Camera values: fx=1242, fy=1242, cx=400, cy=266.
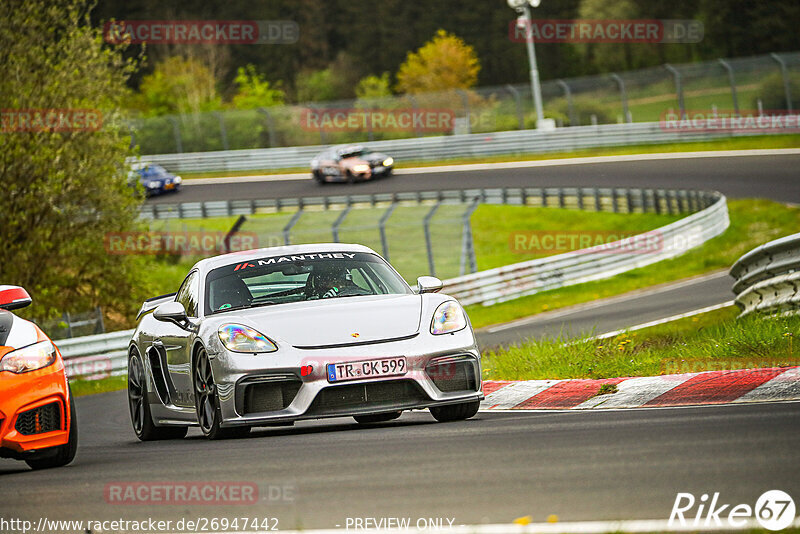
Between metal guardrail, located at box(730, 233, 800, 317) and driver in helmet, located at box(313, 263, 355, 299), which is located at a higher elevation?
driver in helmet, located at box(313, 263, 355, 299)

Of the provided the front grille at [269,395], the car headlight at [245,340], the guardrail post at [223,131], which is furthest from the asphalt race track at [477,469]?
the guardrail post at [223,131]

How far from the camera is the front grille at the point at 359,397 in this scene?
769 cm

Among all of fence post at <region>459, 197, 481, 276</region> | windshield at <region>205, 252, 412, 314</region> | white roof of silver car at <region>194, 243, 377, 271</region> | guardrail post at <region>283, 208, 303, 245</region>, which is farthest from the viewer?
fence post at <region>459, 197, 481, 276</region>

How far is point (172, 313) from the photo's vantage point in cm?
860

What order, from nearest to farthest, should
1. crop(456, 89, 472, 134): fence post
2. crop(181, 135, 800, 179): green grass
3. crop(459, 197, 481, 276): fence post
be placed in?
1. crop(459, 197, 481, 276): fence post
2. crop(181, 135, 800, 179): green grass
3. crop(456, 89, 472, 134): fence post

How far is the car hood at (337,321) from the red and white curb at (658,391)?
1360 mm

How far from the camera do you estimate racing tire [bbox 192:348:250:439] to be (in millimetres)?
8039

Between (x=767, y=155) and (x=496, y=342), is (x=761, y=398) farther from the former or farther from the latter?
(x=767, y=155)

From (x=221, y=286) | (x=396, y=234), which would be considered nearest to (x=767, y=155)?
(x=396, y=234)

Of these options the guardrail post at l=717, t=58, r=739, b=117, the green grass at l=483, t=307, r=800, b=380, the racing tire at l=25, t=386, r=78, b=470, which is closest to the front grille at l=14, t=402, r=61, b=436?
the racing tire at l=25, t=386, r=78, b=470

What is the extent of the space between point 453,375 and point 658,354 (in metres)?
2.98

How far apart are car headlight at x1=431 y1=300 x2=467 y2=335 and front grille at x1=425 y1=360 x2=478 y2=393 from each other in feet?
0.76

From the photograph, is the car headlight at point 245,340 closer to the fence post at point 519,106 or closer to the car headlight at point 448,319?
the car headlight at point 448,319

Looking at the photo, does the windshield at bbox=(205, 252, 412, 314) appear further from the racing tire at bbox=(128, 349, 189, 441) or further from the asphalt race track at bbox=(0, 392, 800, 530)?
the racing tire at bbox=(128, 349, 189, 441)
